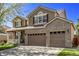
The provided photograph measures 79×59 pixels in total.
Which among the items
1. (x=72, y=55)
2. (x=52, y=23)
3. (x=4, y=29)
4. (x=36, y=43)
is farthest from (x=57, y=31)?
(x=4, y=29)

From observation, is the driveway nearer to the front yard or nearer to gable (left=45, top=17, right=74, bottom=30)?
the front yard

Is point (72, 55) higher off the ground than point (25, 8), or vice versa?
point (25, 8)

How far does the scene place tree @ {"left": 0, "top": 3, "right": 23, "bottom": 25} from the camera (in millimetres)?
10727

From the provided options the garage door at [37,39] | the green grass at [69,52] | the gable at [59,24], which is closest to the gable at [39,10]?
the gable at [59,24]

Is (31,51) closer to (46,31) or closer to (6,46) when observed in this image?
(6,46)

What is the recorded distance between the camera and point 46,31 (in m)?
11.2

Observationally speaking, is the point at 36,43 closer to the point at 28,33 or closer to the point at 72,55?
the point at 28,33

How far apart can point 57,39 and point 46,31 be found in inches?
31.2

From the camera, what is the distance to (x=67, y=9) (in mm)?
10461

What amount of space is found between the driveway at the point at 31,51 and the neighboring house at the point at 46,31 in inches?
16.6

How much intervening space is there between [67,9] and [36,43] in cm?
255

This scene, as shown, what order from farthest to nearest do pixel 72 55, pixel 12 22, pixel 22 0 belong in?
pixel 12 22
pixel 22 0
pixel 72 55

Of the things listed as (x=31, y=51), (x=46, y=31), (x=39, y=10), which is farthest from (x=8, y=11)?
(x=31, y=51)

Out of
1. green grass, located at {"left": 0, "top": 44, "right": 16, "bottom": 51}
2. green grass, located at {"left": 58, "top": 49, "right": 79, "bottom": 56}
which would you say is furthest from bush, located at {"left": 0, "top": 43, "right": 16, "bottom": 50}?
green grass, located at {"left": 58, "top": 49, "right": 79, "bottom": 56}
